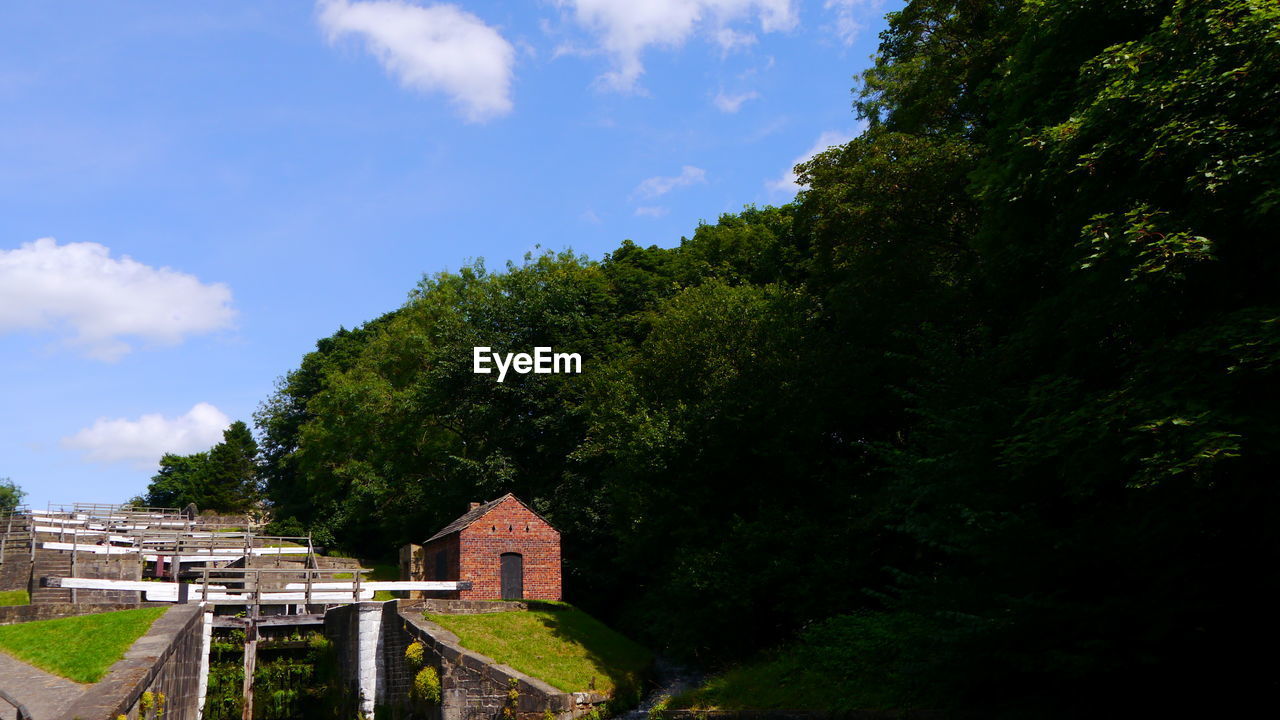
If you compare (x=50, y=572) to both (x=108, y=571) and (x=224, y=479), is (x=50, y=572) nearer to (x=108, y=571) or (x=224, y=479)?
(x=108, y=571)

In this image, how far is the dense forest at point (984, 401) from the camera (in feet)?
32.2

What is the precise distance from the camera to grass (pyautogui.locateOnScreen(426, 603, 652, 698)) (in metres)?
22.2

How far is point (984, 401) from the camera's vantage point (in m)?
12.9

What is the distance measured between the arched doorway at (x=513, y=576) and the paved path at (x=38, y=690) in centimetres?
1491

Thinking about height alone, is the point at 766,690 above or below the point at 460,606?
below

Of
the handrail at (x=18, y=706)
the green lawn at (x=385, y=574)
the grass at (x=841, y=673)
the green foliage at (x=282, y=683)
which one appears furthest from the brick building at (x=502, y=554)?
the handrail at (x=18, y=706)

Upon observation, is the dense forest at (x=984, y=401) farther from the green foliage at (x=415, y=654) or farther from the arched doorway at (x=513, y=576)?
the green foliage at (x=415, y=654)

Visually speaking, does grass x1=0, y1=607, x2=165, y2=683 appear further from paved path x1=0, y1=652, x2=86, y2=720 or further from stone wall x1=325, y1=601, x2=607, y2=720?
stone wall x1=325, y1=601, x2=607, y2=720

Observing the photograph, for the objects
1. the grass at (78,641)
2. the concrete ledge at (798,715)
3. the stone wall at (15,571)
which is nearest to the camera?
the concrete ledge at (798,715)

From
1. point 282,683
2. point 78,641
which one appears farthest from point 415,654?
point 78,641

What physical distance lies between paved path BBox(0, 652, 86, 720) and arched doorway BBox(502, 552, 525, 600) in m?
14.9

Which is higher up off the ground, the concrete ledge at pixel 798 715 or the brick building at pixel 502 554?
the brick building at pixel 502 554

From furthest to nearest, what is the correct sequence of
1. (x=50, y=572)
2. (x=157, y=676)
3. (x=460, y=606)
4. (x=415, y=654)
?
(x=50, y=572)
(x=460, y=606)
(x=415, y=654)
(x=157, y=676)

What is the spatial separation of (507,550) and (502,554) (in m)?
0.21
